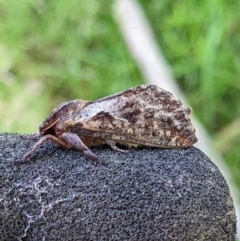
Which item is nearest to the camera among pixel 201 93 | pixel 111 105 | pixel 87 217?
pixel 87 217

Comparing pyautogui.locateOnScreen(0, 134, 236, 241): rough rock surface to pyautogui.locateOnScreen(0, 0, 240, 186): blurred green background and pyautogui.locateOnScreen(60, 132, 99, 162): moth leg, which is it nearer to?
pyautogui.locateOnScreen(60, 132, 99, 162): moth leg

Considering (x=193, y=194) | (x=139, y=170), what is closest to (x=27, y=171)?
(x=139, y=170)

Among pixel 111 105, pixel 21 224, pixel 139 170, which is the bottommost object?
pixel 21 224

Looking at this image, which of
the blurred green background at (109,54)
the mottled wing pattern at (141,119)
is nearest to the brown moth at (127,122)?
the mottled wing pattern at (141,119)

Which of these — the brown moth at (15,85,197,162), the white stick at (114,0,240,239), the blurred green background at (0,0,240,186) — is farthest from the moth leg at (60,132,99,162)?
the white stick at (114,0,240,239)

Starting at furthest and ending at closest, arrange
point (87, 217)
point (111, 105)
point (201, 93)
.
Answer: point (201, 93), point (111, 105), point (87, 217)

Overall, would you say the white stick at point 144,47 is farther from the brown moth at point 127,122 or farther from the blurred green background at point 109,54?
the brown moth at point 127,122

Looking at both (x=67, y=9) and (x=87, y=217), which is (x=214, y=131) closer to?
(x=67, y=9)
